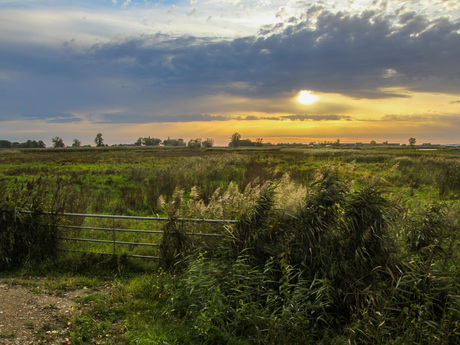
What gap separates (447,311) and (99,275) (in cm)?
706

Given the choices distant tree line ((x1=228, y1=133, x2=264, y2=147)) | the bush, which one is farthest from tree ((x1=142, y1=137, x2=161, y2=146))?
the bush

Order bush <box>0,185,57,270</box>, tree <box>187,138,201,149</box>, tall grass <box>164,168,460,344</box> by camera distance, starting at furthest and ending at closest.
Result: tree <box>187,138,201,149</box> < bush <box>0,185,57,270</box> < tall grass <box>164,168,460,344</box>

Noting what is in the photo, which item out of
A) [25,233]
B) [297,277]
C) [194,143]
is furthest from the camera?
[194,143]

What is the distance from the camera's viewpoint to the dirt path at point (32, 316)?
4664 mm

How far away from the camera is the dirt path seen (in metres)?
4.66

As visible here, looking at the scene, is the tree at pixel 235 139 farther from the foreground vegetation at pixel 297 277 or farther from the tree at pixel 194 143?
the foreground vegetation at pixel 297 277

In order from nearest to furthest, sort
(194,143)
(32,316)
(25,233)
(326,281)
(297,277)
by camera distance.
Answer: (326,281), (32,316), (297,277), (25,233), (194,143)

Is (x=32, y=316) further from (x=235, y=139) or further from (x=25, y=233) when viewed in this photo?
(x=235, y=139)

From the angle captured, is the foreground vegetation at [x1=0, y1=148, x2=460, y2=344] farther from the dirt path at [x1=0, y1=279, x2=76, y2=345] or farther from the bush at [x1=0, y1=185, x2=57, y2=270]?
the dirt path at [x1=0, y1=279, x2=76, y2=345]

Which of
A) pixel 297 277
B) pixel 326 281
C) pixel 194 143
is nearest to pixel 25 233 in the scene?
pixel 297 277

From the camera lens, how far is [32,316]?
524cm

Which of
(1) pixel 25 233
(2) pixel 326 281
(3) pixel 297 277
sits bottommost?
(3) pixel 297 277

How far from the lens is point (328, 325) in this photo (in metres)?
4.86

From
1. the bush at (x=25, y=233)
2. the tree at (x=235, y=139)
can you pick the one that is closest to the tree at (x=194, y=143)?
the tree at (x=235, y=139)
